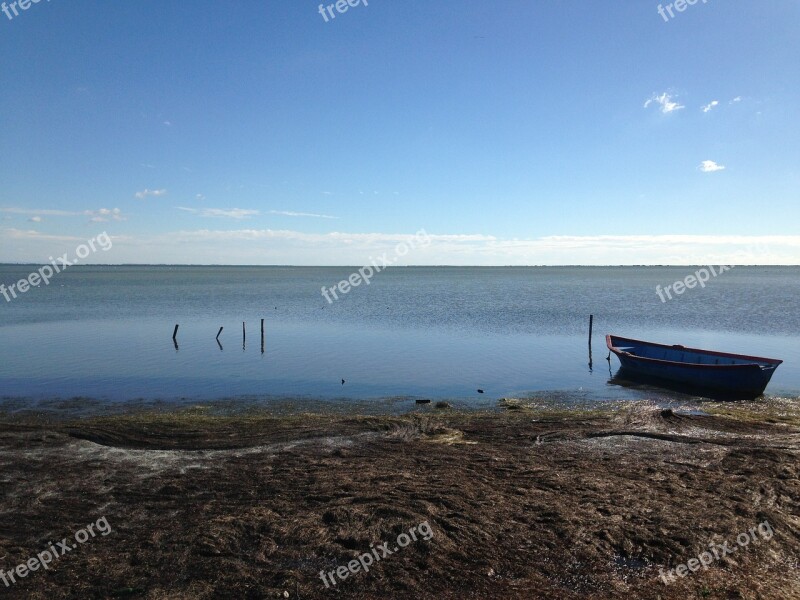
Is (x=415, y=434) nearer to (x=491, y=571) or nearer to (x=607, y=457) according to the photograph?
(x=607, y=457)

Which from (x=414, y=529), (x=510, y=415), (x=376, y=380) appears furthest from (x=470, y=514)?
(x=376, y=380)

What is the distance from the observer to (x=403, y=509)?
9930 millimetres

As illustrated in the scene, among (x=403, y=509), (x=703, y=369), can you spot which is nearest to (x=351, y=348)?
(x=703, y=369)

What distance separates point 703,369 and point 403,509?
19.5 meters

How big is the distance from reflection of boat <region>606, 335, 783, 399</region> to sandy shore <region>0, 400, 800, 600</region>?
6.66m

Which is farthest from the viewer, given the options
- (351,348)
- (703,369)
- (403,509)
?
(351,348)

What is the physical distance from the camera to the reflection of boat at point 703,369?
22594 mm

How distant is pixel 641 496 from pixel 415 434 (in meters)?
6.74

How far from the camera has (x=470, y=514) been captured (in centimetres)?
981

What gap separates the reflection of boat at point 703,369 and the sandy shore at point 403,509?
21.9ft

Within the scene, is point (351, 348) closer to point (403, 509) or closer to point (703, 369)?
point (703, 369)

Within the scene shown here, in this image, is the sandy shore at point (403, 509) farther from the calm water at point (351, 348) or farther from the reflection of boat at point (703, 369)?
the calm water at point (351, 348)

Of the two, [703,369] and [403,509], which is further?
[703,369]

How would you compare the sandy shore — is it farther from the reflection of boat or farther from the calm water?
the calm water
